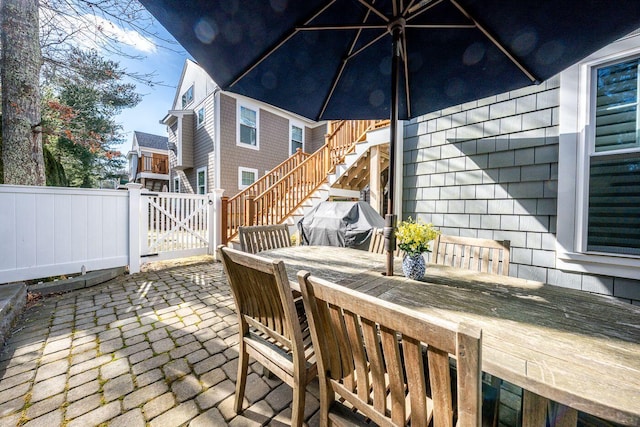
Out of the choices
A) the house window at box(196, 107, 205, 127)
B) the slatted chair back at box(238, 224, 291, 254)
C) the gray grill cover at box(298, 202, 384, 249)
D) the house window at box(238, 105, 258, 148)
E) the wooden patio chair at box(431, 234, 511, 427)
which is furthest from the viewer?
the house window at box(196, 107, 205, 127)

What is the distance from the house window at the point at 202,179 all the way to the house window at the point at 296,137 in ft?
12.0

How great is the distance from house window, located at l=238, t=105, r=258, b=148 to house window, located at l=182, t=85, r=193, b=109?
121 inches

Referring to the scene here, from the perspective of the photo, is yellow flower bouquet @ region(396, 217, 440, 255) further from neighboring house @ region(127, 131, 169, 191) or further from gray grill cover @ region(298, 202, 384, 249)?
neighboring house @ region(127, 131, 169, 191)

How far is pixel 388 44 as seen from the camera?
90.3 inches

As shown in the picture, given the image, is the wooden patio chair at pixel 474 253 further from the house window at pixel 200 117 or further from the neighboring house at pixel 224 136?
the house window at pixel 200 117

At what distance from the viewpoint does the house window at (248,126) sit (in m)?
9.30

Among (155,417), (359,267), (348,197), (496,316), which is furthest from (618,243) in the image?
(348,197)

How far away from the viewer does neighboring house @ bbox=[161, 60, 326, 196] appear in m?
8.86

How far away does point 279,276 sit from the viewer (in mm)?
1103

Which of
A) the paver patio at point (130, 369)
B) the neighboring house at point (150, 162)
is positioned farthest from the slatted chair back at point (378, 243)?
the neighboring house at point (150, 162)

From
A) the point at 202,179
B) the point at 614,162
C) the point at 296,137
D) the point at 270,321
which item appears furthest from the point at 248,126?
the point at 614,162

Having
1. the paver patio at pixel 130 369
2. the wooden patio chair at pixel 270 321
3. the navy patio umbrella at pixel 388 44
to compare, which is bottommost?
the paver patio at pixel 130 369

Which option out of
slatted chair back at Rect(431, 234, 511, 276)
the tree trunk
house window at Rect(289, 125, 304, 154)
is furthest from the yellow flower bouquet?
house window at Rect(289, 125, 304, 154)

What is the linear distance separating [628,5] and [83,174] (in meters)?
18.5
